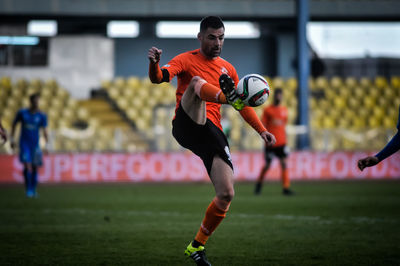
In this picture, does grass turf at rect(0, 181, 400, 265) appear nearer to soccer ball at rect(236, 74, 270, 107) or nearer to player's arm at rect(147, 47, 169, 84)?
soccer ball at rect(236, 74, 270, 107)

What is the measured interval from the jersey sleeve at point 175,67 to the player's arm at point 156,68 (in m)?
0.06

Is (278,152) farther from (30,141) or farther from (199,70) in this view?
(199,70)

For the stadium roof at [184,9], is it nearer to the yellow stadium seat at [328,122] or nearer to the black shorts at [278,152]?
the yellow stadium seat at [328,122]

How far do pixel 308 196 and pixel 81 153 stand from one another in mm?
7714

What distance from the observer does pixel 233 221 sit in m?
8.60

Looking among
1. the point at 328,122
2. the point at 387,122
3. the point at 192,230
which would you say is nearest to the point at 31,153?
the point at 192,230

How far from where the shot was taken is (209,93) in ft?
15.8

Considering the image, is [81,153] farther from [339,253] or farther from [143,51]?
[339,253]

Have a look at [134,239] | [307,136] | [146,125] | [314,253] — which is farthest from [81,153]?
[314,253]

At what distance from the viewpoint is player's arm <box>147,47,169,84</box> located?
5113mm

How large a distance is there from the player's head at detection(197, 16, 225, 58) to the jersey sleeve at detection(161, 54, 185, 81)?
0.85ft

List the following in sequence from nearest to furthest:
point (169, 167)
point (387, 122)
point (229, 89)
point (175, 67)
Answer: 1. point (229, 89)
2. point (175, 67)
3. point (169, 167)
4. point (387, 122)

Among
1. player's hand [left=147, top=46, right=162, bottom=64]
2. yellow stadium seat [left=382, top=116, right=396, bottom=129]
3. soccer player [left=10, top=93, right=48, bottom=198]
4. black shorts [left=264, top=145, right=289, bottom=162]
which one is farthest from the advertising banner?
player's hand [left=147, top=46, right=162, bottom=64]

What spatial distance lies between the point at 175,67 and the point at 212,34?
47 cm
